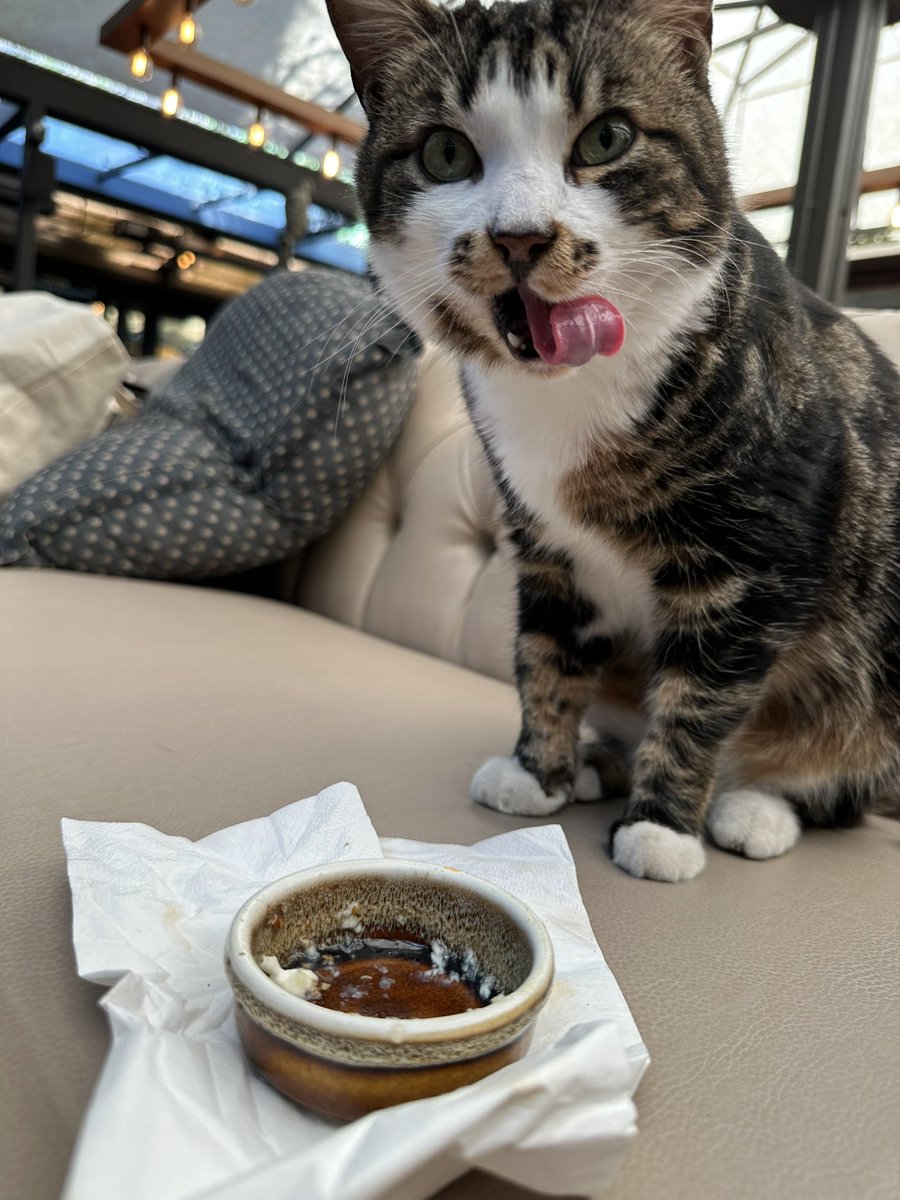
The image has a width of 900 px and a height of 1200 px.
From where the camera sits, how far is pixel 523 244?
65 cm

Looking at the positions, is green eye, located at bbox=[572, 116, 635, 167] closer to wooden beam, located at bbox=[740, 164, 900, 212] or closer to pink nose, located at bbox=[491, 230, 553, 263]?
pink nose, located at bbox=[491, 230, 553, 263]

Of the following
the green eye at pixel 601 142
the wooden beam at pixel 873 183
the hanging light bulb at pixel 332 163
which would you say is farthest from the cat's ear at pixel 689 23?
the hanging light bulb at pixel 332 163

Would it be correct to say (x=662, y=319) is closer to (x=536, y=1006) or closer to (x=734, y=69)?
(x=536, y=1006)

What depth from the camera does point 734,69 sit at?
2236 mm

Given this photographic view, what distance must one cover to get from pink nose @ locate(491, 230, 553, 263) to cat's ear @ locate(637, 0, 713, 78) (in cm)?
25

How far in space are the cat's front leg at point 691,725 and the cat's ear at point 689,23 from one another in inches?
18.6

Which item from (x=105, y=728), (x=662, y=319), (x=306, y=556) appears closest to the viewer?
(x=662, y=319)

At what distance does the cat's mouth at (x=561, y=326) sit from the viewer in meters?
A: 0.68

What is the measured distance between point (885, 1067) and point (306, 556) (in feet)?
4.52

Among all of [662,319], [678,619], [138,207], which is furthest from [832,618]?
[138,207]

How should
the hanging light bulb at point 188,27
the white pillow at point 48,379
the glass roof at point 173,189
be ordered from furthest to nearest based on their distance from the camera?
the glass roof at point 173,189 < the hanging light bulb at point 188,27 < the white pillow at point 48,379

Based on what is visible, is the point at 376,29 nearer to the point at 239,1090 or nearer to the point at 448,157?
the point at 448,157

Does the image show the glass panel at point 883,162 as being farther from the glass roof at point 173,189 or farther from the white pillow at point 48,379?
the glass roof at point 173,189

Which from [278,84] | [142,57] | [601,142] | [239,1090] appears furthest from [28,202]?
[239,1090]
